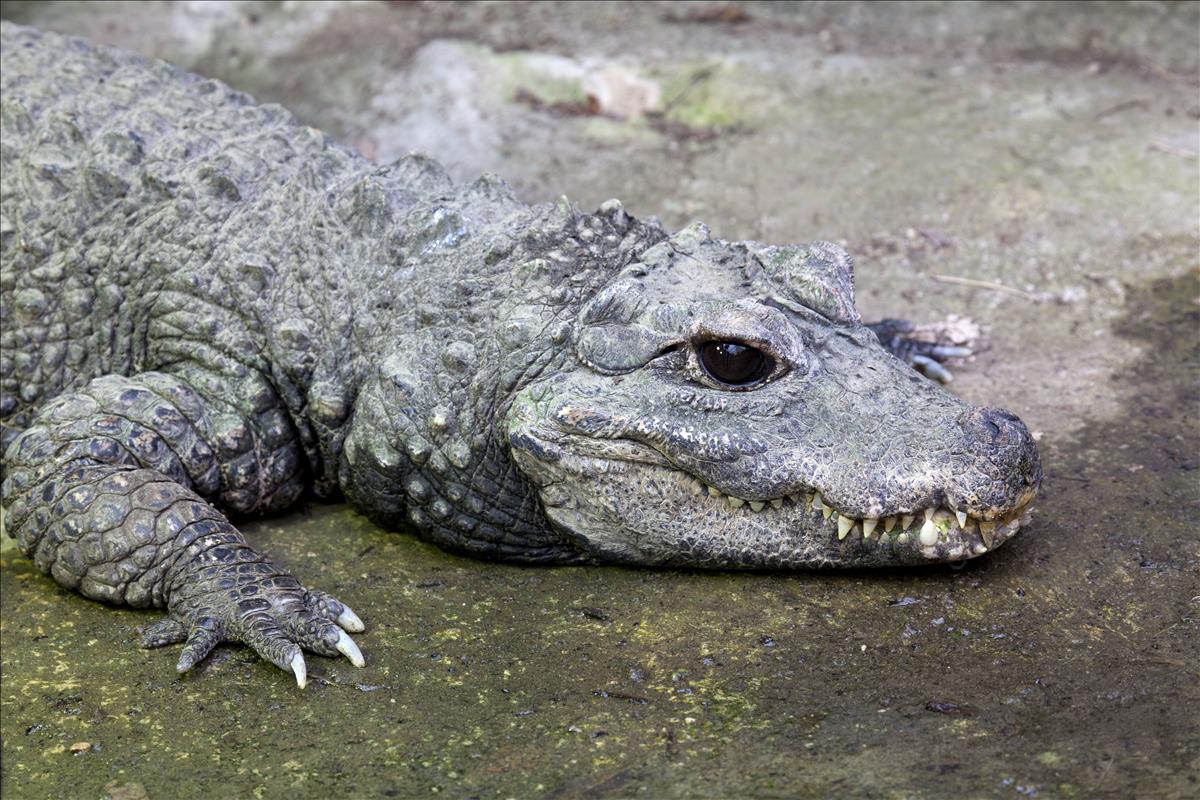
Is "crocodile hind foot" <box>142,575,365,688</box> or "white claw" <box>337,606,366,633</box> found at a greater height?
"white claw" <box>337,606,366,633</box>

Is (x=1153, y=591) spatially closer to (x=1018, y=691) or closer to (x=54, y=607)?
(x=1018, y=691)

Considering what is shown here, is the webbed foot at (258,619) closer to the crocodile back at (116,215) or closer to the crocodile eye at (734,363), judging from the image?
the crocodile back at (116,215)

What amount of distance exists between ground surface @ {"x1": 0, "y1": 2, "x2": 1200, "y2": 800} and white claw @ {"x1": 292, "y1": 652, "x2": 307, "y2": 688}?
36 millimetres

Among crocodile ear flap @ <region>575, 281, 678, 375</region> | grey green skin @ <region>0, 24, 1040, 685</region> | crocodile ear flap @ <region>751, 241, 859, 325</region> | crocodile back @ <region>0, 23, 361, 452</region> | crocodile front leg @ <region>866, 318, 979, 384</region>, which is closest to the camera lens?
grey green skin @ <region>0, 24, 1040, 685</region>

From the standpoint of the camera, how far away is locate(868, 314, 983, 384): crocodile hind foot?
5.59 meters

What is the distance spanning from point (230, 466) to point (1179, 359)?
3.89 m

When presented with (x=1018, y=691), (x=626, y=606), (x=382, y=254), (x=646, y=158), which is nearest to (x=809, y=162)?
(x=646, y=158)

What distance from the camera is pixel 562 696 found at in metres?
3.67

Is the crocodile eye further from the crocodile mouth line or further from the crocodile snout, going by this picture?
the crocodile snout

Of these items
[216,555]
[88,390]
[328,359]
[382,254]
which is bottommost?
[216,555]

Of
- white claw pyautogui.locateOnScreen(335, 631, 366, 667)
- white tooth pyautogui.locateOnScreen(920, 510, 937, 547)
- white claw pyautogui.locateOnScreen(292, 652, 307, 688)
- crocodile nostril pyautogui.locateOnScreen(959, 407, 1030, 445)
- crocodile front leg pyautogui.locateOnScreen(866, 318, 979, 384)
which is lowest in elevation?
white claw pyautogui.locateOnScreen(292, 652, 307, 688)

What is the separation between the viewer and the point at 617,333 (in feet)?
13.8

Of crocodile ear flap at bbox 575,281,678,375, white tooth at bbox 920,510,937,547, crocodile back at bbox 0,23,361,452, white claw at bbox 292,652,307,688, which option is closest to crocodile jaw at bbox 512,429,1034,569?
white tooth at bbox 920,510,937,547

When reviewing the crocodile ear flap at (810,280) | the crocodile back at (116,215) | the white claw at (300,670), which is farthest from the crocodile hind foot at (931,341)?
the white claw at (300,670)
